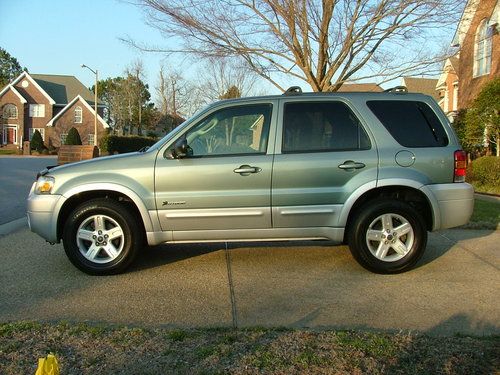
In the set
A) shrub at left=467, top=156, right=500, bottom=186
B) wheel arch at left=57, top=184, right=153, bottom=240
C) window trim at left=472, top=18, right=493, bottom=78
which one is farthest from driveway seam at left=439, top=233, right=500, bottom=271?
window trim at left=472, top=18, right=493, bottom=78

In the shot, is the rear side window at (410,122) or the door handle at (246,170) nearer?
the door handle at (246,170)

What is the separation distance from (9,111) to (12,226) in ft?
187

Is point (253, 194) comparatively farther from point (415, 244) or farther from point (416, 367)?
point (416, 367)

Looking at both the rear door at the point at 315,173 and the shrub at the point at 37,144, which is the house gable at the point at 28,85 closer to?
the shrub at the point at 37,144

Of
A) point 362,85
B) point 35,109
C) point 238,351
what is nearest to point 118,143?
point 362,85

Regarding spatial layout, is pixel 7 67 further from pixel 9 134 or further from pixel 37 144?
pixel 37 144

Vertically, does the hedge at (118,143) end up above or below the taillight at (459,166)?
above

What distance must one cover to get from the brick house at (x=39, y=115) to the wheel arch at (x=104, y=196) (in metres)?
54.8

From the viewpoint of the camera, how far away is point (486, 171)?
47.4 ft

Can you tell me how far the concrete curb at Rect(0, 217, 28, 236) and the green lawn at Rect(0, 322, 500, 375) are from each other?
167 inches

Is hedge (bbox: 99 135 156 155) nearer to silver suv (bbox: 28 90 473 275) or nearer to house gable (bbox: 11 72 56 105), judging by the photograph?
silver suv (bbox: 28 90 473 275)

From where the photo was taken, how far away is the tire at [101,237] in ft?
17.4

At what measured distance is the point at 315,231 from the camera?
5.39 metres

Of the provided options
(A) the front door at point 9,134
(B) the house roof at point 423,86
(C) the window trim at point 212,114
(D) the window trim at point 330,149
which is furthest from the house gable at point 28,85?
(D) the window trim at point 330,149
